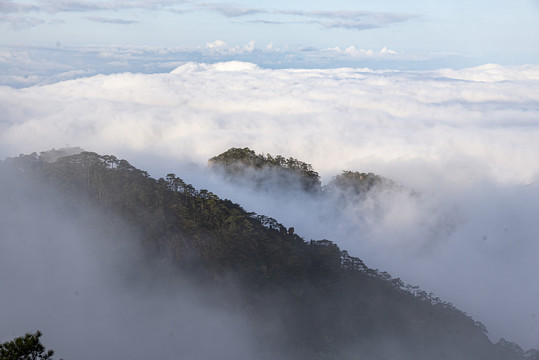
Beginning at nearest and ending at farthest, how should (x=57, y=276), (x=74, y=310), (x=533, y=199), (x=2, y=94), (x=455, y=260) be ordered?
(x=74, y=310) < (x=57, y=276) < (x=455, y=260) < (x=533, y=199) < (x=2, y=94)

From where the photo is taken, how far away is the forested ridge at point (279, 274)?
83.5 ft

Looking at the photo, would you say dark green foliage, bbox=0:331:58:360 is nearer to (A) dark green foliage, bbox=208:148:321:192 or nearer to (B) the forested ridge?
(B) the forested ridge

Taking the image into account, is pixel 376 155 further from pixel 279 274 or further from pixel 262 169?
pixel 279 274

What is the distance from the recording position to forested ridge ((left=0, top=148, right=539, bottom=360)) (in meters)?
25.5

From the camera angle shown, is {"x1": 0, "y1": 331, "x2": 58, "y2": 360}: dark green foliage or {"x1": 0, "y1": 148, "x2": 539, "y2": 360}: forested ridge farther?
{"x1": 0, "y1": 148, "x2": 539, "y2": 360}: forested ridge

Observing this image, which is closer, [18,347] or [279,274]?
[18,347]

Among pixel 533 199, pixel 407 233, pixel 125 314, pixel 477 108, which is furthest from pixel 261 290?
pixel 477 108

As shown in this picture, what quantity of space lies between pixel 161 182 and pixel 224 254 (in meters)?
8.05

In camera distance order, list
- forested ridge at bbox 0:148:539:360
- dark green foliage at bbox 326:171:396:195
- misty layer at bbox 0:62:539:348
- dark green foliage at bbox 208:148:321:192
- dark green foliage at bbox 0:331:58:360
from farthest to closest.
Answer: dark green foliage at bbox 326:171:396:195 → dark green foliage at bbox 208:148:321:192 → misty layer at bbox 0:62:539:348 → forested ridge at bbox 0:148:539:360 → dark green foliage at bbox 0:331:58:360

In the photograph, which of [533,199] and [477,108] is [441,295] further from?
[477,108]

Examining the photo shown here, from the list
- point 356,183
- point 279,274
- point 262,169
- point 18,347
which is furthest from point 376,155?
point 18,347

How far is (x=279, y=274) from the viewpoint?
28.1 meters

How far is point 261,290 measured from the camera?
26.8 m

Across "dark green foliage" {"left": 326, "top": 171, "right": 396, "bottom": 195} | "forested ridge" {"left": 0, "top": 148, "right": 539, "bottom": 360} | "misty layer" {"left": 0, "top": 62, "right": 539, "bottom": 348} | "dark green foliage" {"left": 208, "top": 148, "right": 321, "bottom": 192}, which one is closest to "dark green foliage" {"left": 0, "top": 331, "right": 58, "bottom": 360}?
"forested ridge" {"left": 0, "top": 148, "right": 539, "bottom": 360}
